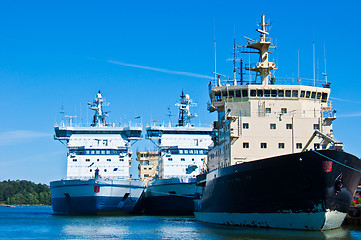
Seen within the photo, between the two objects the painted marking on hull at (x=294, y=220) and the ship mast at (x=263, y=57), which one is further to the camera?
the ship mast at (x=263, y=57)

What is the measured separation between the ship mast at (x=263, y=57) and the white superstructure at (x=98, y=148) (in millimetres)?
25153

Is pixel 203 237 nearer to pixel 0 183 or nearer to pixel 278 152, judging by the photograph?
pixel 278 152

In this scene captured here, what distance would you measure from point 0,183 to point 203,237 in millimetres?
166267

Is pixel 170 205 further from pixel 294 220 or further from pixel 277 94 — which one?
pixel 294 220

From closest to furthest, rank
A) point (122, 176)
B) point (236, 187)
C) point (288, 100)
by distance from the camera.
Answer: point (236, 187), point (288, 100), point (122, 176)

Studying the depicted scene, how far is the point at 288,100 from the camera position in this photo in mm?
32938

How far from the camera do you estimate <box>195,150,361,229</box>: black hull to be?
80.4 ft

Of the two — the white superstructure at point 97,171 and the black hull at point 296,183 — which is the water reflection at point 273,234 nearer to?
the black hull at point 296,183

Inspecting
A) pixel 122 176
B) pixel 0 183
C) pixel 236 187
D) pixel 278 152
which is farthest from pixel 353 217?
pixel 0 183

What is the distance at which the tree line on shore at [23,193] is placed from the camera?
162500mm

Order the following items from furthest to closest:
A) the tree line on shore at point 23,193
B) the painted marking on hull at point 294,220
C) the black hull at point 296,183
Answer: the tree line on shore at point 23,193, the painted marking on hull at point 294,220, the black hull at point 296,183

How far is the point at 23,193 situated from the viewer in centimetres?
17112

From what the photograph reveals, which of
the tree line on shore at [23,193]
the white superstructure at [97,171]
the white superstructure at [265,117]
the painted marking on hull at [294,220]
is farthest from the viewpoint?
the tree line on shore at [23,193]

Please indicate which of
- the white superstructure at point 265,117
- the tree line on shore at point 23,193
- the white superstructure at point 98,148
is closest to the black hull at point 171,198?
the white superstructure at point 98,148
